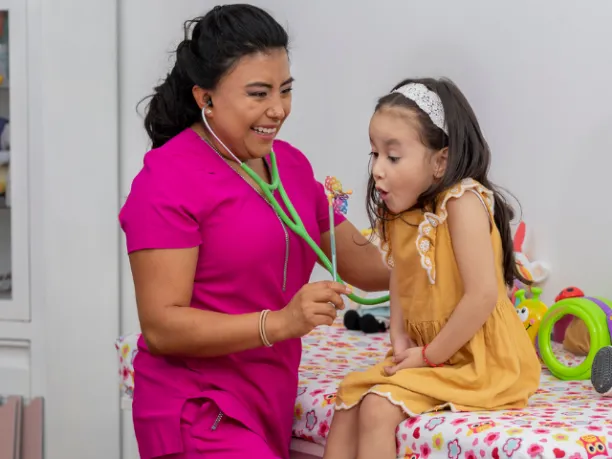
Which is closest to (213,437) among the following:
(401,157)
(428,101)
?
(401,157)

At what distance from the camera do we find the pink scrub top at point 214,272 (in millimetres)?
1587

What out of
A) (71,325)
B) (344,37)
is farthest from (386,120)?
(71,325)

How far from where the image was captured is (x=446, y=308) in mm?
1634

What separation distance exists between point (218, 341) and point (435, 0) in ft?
4.16

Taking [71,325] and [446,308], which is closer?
[446,308]

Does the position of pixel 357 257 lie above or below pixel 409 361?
above

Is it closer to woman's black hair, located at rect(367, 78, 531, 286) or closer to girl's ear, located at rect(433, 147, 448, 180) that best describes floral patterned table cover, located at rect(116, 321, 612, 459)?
woman's black hair, located at rect(367, 78, 531, 286)

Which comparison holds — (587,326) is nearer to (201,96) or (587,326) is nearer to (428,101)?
(428,101)

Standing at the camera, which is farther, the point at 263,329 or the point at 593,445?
the point at 263,329

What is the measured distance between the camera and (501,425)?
4.76ft

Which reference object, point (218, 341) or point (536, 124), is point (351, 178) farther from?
point (218, 341)

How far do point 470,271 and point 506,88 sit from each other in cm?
89

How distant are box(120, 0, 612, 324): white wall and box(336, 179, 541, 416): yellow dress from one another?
630mm

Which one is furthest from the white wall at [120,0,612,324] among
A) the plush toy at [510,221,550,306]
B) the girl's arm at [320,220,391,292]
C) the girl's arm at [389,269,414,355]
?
the girl's arm at [389,269,414,355]
